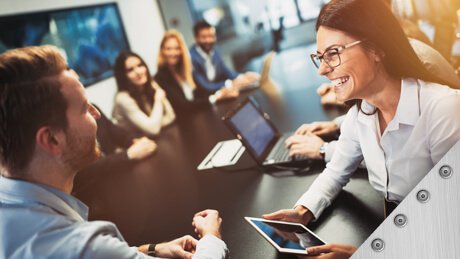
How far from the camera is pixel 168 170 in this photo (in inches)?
37.4

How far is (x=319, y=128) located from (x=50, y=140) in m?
0.64

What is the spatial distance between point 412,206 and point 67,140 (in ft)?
1.08

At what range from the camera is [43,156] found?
0.39m

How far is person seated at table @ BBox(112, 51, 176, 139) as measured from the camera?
1.43 m

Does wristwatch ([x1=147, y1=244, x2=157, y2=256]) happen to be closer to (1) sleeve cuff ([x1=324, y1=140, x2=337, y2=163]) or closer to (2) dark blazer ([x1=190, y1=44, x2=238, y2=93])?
(1) sleeve cuff ([x1=324, y1=140, x2=337, y2=163])

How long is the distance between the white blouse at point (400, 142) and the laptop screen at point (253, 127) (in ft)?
0.85

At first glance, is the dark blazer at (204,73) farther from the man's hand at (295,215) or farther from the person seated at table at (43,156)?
the person seated at table at (43,156)

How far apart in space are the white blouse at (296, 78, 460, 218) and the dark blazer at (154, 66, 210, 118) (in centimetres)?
110

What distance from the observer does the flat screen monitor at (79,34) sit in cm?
126

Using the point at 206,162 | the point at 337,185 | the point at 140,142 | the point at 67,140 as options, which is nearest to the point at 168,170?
the point at 206,162

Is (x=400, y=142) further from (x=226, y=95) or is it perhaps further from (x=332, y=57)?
(x=226, y=95)

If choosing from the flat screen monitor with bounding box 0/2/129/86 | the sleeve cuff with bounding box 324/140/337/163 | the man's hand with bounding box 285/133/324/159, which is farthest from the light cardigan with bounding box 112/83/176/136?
the sleeve cuff with bounding box 324/140/337/163

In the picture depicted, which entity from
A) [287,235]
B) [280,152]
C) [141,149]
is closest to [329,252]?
[287,235]

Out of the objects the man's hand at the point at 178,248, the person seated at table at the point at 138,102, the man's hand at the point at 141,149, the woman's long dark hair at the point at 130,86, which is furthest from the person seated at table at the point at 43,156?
the woman's long dark hair at the point at 130,86
